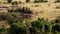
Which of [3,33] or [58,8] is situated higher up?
[3,33]

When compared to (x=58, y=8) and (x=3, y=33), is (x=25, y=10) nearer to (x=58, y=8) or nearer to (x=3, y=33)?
(x=58, y=8)

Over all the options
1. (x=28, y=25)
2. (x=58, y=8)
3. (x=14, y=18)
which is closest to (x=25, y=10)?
(x=58, y=8)

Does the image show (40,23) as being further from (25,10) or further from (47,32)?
(25,10)

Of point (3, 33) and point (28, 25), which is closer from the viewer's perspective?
point (3, 33)

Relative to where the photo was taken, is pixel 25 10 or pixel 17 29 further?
pixel 25 10

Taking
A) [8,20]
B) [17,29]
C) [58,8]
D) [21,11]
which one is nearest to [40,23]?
[17,29]

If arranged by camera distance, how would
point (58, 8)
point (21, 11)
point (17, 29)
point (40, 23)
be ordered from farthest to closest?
point (58, 8) → point (21, 11) → point (40, 23) → point (17, 29)

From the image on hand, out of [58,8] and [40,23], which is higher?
[40,23]

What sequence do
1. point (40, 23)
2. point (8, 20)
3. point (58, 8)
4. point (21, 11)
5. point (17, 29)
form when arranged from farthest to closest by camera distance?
point (58, 8) → point (21, 11) → point (8, 20) → point (40, 23) → point (17, 29)

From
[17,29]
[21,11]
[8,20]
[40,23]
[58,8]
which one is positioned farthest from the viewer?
[58,8]
